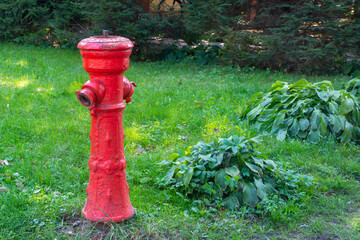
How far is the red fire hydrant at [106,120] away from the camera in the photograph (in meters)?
2.30

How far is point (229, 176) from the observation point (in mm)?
2895

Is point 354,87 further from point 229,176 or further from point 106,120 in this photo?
point 106,120

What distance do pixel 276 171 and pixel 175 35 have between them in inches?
263

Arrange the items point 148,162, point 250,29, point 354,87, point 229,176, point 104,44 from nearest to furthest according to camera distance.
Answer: point 104,44 → point 229,176 → point 148,162 → point 354,87 → point 250,29

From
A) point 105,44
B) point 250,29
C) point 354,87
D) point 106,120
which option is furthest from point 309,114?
point 250,29

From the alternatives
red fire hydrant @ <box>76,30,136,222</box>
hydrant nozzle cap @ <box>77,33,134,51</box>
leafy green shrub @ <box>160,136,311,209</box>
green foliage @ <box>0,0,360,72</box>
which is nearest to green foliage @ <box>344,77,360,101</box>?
green foliage @ <box>0,0,360,72</box>

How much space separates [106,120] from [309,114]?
278cm

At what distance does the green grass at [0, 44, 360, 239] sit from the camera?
2598 millimetres

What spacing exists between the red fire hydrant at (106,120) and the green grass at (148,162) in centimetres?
14

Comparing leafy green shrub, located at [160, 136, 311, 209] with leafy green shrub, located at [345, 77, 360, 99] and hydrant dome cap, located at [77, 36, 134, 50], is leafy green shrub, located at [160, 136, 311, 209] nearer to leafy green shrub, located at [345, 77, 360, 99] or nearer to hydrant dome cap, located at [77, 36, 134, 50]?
hydrant dome cap, located at [77, 36, 134, 50]

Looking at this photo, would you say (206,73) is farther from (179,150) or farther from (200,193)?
(200,193)

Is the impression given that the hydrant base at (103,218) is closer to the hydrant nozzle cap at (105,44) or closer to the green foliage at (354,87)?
the hydrant nozzle cap at (105,44)

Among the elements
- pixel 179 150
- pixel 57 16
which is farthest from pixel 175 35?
pixel 179 150

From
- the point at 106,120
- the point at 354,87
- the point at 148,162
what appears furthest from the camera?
the point at 354,87
